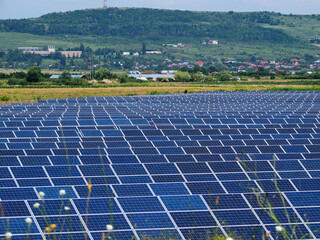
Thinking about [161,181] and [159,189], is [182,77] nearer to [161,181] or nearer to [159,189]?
[161,181]

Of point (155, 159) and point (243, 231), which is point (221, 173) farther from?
point (243, 231)

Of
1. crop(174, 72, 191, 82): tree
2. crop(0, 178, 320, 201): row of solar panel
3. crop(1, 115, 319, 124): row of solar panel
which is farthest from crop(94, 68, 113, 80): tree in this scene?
crop(0, 178, 320, 201): row of solar panel

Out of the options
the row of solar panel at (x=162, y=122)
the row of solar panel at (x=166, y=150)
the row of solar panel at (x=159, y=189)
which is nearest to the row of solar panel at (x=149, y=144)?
the row of solar panel at (x=166, y=150)

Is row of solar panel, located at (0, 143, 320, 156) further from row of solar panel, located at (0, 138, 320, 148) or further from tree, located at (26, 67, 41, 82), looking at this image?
tree, located at (26, 67, 41, 82)

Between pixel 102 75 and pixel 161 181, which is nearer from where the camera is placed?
pixel 161 181

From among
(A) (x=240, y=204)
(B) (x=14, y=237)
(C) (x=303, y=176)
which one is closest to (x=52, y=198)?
(B) (x=14, y=237)

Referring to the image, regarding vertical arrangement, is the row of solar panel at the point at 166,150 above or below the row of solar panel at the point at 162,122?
above

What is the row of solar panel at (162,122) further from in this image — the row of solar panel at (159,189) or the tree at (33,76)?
the tree at (33,76)

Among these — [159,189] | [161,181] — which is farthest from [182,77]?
[159,189]
